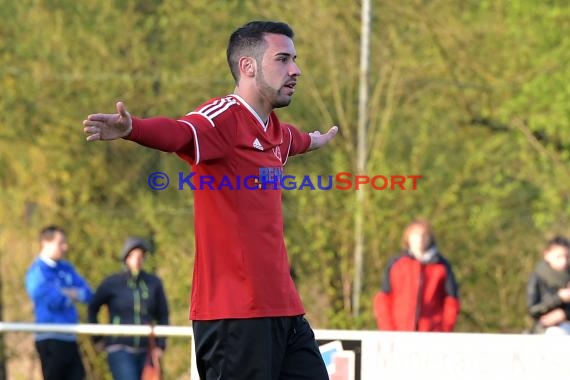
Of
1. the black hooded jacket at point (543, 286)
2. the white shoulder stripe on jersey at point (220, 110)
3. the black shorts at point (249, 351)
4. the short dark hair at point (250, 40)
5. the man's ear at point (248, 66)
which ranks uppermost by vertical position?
the short dark hair at point (250, 40)

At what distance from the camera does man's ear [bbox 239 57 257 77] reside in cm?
554

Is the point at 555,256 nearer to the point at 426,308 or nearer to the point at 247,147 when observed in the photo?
the point at 426,308

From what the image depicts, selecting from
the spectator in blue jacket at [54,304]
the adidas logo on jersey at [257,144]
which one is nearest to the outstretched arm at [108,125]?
the adidas logo on jersey at [257,144]

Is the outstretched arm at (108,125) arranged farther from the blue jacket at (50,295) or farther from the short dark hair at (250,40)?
the blue jacket at (50,295)

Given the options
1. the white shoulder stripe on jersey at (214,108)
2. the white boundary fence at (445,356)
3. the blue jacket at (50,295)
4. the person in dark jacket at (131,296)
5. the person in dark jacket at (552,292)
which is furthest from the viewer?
the person in dark jacket at (131,296)

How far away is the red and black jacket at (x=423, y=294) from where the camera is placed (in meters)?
10.1

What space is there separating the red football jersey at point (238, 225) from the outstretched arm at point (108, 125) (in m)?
0.51

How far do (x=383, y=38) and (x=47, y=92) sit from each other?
4.50 metres

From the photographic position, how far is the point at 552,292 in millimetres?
10062

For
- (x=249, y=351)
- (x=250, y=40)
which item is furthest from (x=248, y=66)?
(x=249, y=351)

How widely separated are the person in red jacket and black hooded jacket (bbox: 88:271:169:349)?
72.4 inches

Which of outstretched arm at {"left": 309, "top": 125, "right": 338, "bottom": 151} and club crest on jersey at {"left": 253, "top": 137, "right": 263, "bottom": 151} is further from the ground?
outstretched arm at {"left": 309, "top": 125, "right": 338, "bottom": 151}

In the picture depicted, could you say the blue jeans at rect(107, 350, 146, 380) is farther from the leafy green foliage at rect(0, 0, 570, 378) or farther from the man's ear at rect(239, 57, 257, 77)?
the man's ear at rect(239, 57, 257, 77)

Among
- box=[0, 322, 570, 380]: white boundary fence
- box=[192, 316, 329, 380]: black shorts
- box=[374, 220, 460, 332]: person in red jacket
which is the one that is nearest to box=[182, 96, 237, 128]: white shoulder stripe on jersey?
box=[192, 316, 329, 380]: black shorts
